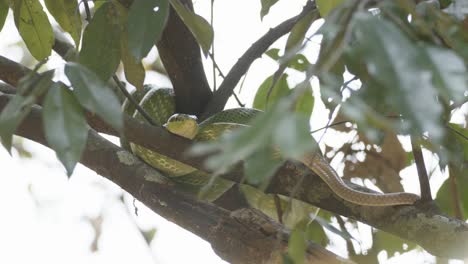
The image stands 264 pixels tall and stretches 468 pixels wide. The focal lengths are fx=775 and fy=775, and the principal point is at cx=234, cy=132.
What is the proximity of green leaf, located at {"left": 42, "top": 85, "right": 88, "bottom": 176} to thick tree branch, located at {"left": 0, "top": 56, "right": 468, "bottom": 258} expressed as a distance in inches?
18.6

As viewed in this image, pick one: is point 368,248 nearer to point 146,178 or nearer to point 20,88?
point 146,178

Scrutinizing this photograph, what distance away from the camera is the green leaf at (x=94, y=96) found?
812 millimetres

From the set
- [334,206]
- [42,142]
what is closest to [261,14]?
[334,206]

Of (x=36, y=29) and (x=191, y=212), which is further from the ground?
(x=36, y=29)

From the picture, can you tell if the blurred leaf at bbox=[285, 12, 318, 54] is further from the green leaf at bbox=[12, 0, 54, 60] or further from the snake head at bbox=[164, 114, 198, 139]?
the green leaf at bbox=[12, 0, 54, 60]

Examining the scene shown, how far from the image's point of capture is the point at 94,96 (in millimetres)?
838

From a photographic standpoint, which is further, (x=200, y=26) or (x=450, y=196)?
(x=450, y=196)

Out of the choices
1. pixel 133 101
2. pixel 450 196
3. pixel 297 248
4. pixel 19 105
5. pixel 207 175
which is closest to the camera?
pixel 19 105

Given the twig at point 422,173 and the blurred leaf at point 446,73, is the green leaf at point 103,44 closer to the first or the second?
the twig at point 422,173

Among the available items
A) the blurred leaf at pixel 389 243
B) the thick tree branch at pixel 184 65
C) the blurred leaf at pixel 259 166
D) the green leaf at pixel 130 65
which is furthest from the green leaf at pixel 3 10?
the blurred leaf at pixel 389 243

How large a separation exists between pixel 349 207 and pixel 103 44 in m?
0.57

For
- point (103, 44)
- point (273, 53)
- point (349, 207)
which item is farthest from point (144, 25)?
point (273, 53)

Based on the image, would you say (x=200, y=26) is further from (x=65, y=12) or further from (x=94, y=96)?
(x=94, y=96)

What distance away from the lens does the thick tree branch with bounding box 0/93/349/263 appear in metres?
1.33
